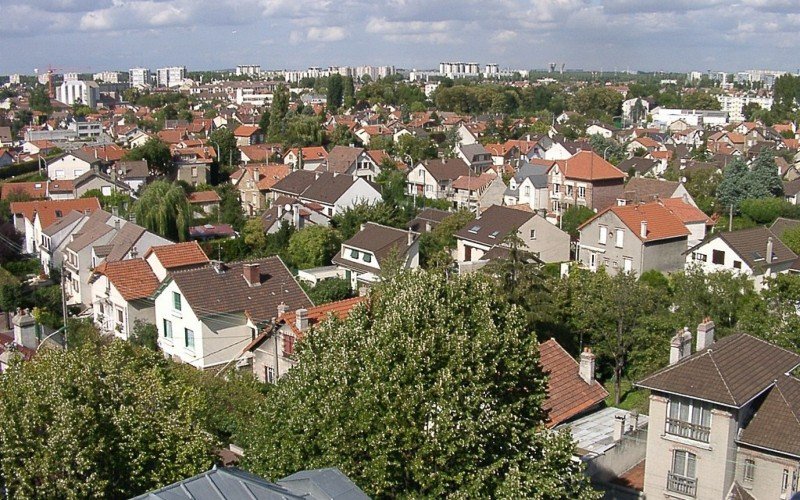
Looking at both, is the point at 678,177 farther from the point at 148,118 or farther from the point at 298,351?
the point at 148,118

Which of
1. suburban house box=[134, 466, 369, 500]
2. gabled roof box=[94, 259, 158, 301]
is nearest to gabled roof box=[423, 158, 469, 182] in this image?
gabled roof box=[94, 259, 158, 301]

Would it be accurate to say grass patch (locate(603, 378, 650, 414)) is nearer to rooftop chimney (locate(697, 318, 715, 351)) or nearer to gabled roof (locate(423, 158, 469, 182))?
rooftop chimney (locate(697, 318, 715, 351))

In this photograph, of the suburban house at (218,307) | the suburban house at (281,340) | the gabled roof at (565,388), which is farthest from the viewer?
the suburban house at (218,307)

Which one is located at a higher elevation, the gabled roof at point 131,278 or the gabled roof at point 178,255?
the gabled roof at point 178,255

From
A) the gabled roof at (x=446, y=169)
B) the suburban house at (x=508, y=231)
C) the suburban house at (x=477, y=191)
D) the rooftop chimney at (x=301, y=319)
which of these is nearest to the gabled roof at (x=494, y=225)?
the suburban house at (x=508, y=231)

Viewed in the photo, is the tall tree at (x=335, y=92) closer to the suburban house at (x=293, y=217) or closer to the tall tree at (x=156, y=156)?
the tall tree at (x=156, y=156)
